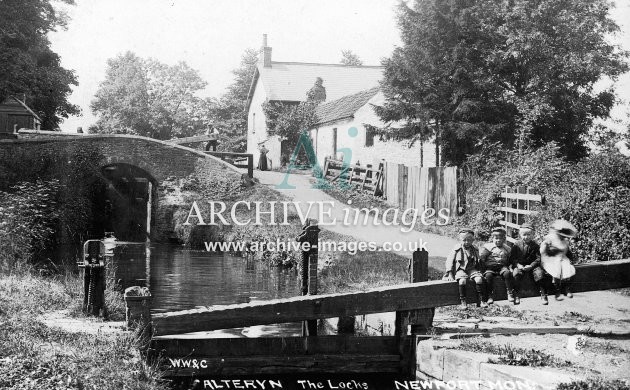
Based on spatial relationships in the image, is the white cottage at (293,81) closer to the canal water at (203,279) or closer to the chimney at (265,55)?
the chimney at (265,55)

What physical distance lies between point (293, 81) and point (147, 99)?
15785 millimetres

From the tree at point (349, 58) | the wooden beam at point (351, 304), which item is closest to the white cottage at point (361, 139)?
the wooden beam at point (351, 304)

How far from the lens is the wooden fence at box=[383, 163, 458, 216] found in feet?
53.7

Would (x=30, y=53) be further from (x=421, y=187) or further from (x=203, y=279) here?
(x=421, y=187)

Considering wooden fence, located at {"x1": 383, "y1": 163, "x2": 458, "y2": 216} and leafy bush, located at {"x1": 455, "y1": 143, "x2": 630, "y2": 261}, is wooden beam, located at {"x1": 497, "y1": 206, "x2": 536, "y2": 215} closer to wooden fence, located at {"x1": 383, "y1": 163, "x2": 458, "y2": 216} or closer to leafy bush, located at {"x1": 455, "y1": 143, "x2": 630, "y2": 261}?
leafy bush, located at {"x1": 455, "y1": 143, "x2": 630, "y2": 261}

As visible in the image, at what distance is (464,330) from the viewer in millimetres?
6938

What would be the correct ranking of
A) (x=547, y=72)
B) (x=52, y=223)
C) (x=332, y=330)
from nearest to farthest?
1. (x=332, y=330)
2. (x=547, y=72)
3. (x=52, y=223)

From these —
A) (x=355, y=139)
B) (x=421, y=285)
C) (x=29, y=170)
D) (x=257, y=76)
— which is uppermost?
(x=257, y=76)

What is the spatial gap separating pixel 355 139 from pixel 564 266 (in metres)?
22.6

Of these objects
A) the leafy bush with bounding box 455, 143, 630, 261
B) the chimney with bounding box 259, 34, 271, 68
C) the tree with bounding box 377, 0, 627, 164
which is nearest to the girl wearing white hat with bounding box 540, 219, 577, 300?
the leafy bush with bounding box 455, 143, 630, 261

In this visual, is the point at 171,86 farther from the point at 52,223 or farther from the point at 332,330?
the point at 332,330

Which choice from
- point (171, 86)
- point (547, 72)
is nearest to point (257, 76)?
point (171, 86)

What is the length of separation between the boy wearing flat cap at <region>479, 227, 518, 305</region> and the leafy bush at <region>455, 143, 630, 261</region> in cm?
405

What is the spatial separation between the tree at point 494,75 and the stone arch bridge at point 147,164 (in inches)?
283
